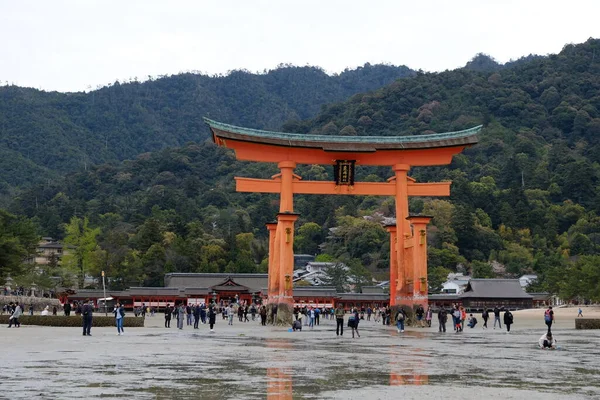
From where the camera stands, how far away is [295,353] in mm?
22625

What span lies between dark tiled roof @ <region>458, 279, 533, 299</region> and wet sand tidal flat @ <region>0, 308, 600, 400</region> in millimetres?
67123

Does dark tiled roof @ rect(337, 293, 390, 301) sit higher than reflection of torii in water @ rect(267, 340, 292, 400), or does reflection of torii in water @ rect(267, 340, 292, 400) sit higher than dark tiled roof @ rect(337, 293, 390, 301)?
dark tiled roof @ rect(337, 293, 390, 301)

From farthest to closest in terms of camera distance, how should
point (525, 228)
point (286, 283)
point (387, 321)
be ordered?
point (525, 228) < point (387, 321) < point (286, 283)

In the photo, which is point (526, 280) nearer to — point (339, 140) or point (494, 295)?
point (494, 295)

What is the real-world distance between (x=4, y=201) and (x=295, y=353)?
141870 millimetres

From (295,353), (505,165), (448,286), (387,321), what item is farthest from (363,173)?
(295,353)

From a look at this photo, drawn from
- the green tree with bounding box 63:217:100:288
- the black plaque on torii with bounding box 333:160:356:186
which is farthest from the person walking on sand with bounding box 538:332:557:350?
the green tree with bounding box 63:217:100:288

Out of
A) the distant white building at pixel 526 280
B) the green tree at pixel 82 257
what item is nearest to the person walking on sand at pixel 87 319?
the green tree at pixel 82 257

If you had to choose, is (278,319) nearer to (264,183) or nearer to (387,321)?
(264,183)

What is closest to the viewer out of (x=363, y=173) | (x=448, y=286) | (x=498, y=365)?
(x=498, y=365)

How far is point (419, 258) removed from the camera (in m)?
41.8

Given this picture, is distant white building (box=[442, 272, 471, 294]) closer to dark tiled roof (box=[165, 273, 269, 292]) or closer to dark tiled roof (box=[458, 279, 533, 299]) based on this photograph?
dark tiled roof (box=[458, 279, 533, 299])

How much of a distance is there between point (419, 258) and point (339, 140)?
7462mm

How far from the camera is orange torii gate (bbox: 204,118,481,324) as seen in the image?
4253 cm
